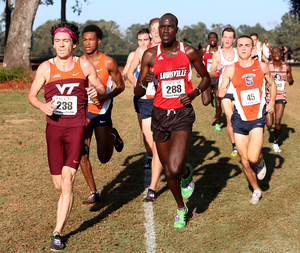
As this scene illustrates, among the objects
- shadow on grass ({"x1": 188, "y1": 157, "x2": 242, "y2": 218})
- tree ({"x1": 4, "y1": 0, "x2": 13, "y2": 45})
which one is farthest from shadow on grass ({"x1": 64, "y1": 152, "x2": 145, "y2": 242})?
tree ({"x1": 4, "y1": 0, "x2": 13, "y2": 45})

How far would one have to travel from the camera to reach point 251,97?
6281mm

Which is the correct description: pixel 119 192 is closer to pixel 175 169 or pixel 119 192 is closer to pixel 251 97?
pixel 175 169

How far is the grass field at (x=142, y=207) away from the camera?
4.77 metres

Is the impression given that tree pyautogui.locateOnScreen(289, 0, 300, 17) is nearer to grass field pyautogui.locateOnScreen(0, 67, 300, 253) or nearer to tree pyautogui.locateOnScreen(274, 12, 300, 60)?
grass field pyautogui.locateOnScreen(0, 67, 300, 253)

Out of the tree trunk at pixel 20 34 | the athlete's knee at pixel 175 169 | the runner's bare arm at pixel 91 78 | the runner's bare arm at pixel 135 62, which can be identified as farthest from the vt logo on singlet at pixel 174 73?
the tree trunk at pixel 20 34

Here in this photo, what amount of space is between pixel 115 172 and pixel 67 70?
3.31 m

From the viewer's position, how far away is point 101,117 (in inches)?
251

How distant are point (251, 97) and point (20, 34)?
17169 millimetres

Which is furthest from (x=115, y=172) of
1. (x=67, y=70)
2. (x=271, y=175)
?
(x=67, y=70)

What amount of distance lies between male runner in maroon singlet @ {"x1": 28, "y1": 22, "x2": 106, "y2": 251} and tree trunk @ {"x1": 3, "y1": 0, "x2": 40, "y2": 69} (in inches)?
665

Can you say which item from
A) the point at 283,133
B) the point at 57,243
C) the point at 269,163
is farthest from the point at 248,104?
the point at 283,133

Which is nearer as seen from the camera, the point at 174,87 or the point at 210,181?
the point at 174,87

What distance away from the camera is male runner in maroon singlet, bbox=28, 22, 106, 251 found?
4719 millimetres

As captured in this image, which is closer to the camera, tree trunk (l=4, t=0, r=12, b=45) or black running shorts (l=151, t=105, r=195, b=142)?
black running shorts (l=151, t=105, r=195, b=142)
